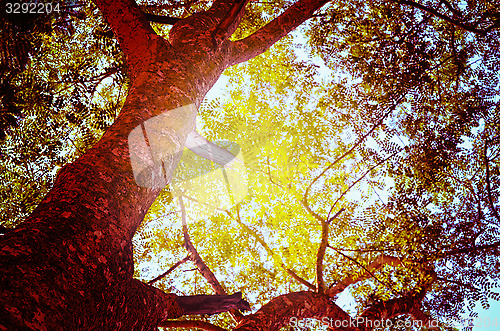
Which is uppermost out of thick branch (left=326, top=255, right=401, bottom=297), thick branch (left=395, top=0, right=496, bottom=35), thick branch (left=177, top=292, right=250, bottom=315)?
thick branch (left=395, top=0, right=496, bottom=35)

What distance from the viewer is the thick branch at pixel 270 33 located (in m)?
3.80

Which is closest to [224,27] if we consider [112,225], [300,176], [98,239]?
[112,225]

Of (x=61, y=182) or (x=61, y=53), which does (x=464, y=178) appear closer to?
(x=61, y=182)

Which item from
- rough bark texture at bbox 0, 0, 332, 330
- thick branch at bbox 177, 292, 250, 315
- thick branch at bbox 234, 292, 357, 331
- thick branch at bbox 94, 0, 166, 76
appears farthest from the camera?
thick branch at bbox 234, 292, 357, 331

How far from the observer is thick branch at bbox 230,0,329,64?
3799 millimetres

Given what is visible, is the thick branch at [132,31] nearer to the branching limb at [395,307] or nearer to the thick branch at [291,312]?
the thick branch at [291,312]

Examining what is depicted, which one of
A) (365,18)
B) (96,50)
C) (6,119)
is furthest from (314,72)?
(6,119)

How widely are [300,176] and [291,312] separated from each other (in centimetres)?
286

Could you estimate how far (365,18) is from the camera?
6.46 metres

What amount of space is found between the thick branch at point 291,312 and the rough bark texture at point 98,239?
63.1 inches

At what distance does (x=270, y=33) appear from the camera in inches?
161

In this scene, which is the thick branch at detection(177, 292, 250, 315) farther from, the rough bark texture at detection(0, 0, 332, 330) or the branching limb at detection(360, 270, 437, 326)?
the branching limb at detection(360, 270, 437, 326)

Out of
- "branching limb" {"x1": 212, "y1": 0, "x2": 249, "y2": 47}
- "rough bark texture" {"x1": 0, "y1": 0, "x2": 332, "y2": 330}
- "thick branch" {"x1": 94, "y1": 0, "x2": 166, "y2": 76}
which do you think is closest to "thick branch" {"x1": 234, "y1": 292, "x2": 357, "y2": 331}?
"rough bark texture" {"x1": 0, "y1": 0, "x2": 332, "y2": 330}

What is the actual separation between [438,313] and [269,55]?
708cm
